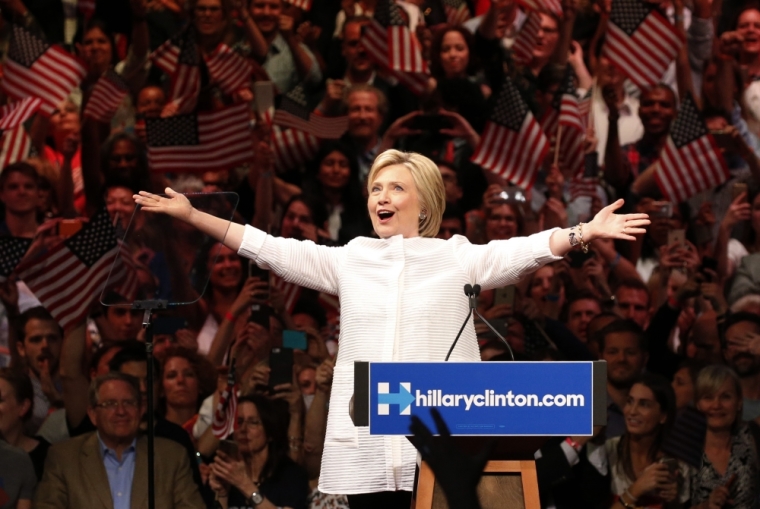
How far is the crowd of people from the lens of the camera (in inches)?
189

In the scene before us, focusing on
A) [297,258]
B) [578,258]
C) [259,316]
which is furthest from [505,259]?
[578,258]

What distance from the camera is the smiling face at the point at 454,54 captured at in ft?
20.2

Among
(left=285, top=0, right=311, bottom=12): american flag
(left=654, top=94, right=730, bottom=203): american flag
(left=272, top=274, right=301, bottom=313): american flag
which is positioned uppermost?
(left=285, top=0, right=311, bottom=12): american flag

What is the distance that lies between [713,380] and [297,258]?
9.01ft

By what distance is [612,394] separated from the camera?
520 centimetres

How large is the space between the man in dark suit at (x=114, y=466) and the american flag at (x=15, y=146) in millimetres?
1947

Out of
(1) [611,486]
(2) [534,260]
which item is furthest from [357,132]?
(2) [534,260]

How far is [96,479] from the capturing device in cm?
459

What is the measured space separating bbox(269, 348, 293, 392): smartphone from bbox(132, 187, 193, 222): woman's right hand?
→ 7.30 feet

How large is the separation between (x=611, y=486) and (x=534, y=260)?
2382 mm

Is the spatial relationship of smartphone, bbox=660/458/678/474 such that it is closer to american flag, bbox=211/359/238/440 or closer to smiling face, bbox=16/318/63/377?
american flag, bbox=211/359/238/440

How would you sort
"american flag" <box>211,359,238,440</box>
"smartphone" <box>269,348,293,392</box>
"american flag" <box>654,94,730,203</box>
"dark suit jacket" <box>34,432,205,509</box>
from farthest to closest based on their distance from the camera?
"american flag" <box>654,94,730,203</box>
"smartphone" <box>269,348,293,392</box>
"american flag" <box>211,359,238,440</box>
"dark suit jacket" <box>34,432,205,509</box>

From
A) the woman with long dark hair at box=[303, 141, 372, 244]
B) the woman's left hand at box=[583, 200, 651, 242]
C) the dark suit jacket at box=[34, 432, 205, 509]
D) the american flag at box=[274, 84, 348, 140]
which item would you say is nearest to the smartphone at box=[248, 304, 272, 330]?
the woman with long dark hair at box=[303, 141, 372, 244]

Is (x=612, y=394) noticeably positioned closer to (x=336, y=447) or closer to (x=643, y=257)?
(x=643, y=257)
